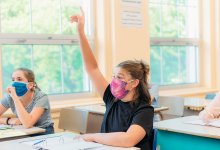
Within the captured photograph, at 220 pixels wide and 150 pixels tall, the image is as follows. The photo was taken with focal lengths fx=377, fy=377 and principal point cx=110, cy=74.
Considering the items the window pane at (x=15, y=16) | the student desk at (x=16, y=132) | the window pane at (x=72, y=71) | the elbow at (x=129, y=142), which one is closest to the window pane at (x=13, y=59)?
the window pane at (x=15, y=16)

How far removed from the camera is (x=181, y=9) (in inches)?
228

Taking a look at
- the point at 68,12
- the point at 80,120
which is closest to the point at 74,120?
the point at 80,120

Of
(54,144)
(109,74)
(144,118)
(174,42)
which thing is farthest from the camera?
(174,42)

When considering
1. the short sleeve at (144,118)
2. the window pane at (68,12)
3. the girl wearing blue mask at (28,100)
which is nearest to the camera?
the short sleeve at (144,118)

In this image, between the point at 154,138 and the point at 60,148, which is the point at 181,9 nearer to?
the point at 154,138

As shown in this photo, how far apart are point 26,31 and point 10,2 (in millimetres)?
346

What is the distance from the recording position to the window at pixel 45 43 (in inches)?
156

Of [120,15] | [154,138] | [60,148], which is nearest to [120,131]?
[154,138]

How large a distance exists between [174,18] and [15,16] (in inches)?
102

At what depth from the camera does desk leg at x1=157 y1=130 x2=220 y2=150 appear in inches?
91.0

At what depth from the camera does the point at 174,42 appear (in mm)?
5641

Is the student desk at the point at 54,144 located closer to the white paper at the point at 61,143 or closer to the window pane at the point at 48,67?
the white paper at the point at 61,143

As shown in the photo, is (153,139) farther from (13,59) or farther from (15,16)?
(15,16)

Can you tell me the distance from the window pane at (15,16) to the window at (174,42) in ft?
6.29
